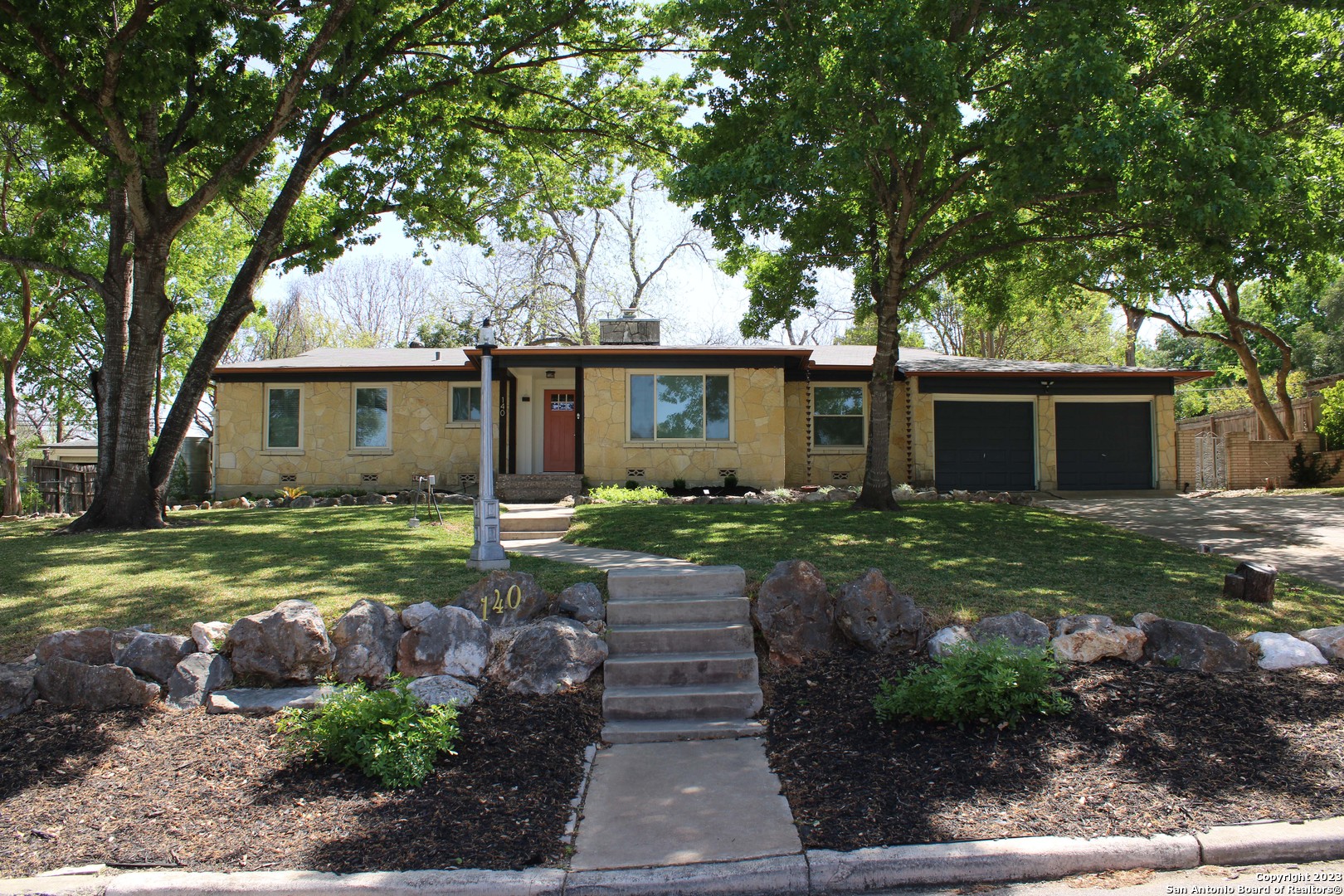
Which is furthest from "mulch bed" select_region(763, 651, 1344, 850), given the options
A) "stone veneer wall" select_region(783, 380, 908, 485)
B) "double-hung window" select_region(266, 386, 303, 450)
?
"double-hung window" select_region(266, 386, 303, 450)

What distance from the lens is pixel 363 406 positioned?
56.0 ft

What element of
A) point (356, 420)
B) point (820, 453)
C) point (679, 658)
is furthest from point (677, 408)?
point (679, 658)

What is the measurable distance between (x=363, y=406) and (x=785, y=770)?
48.0 ft

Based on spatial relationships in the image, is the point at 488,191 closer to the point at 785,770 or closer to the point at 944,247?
the point at 944,247

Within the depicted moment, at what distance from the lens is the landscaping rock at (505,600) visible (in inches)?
234

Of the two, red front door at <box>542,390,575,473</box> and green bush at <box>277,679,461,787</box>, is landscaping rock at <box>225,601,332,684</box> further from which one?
red front door at <box>542,390,575,473</box>

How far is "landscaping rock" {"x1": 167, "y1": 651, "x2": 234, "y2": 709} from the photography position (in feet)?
16.8

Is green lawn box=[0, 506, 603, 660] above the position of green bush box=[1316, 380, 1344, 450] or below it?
below

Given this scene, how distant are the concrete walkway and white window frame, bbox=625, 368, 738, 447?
1101 centimetres

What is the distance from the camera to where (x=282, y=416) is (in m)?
17.0

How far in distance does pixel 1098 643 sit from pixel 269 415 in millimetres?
16129

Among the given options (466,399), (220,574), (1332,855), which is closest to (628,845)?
(1332,855)

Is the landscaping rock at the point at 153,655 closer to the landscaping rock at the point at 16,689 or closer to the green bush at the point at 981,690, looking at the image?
the landscaping rock at the point at 16,689

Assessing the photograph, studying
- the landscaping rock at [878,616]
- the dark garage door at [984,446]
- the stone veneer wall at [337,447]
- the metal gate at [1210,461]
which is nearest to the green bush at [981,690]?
the landscaping rock at [878,616]
